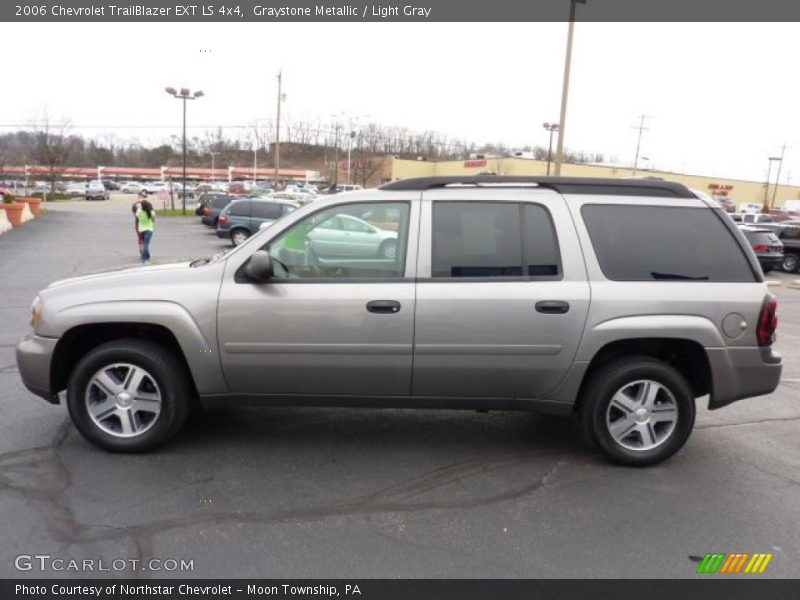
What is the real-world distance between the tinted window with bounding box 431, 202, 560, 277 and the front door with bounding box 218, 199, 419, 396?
20 cm

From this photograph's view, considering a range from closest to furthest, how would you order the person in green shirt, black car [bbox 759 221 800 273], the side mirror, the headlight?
1. the side mirror
2. the headlight
3. the person in green shirt
4. black car [bbox 759 221 800 273]

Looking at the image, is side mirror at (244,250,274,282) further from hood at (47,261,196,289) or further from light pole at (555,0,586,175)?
light pole at (555,0,586,175)

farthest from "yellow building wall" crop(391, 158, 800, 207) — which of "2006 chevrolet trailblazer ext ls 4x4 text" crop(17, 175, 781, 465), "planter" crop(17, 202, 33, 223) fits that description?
"2006 chevrolet trailblazer ext ls 4x4 text" crop(17, 175, 781, 465)

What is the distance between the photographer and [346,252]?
14.3 feet

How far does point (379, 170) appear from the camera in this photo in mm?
90750

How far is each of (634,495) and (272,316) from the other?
2.57m

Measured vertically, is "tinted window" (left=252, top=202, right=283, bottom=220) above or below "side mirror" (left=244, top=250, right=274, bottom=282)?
below

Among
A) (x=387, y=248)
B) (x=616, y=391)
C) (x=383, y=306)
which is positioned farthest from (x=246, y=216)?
(x=616, y=391)

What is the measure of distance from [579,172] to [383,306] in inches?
3064

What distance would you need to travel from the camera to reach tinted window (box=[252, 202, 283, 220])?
21.0 metres

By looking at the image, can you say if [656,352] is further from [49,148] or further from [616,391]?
[49,148]

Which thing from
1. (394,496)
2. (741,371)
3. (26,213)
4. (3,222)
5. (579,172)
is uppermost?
(579,172)

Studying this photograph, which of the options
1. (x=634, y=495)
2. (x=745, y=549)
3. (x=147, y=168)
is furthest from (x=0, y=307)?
(x=147, y=168)
